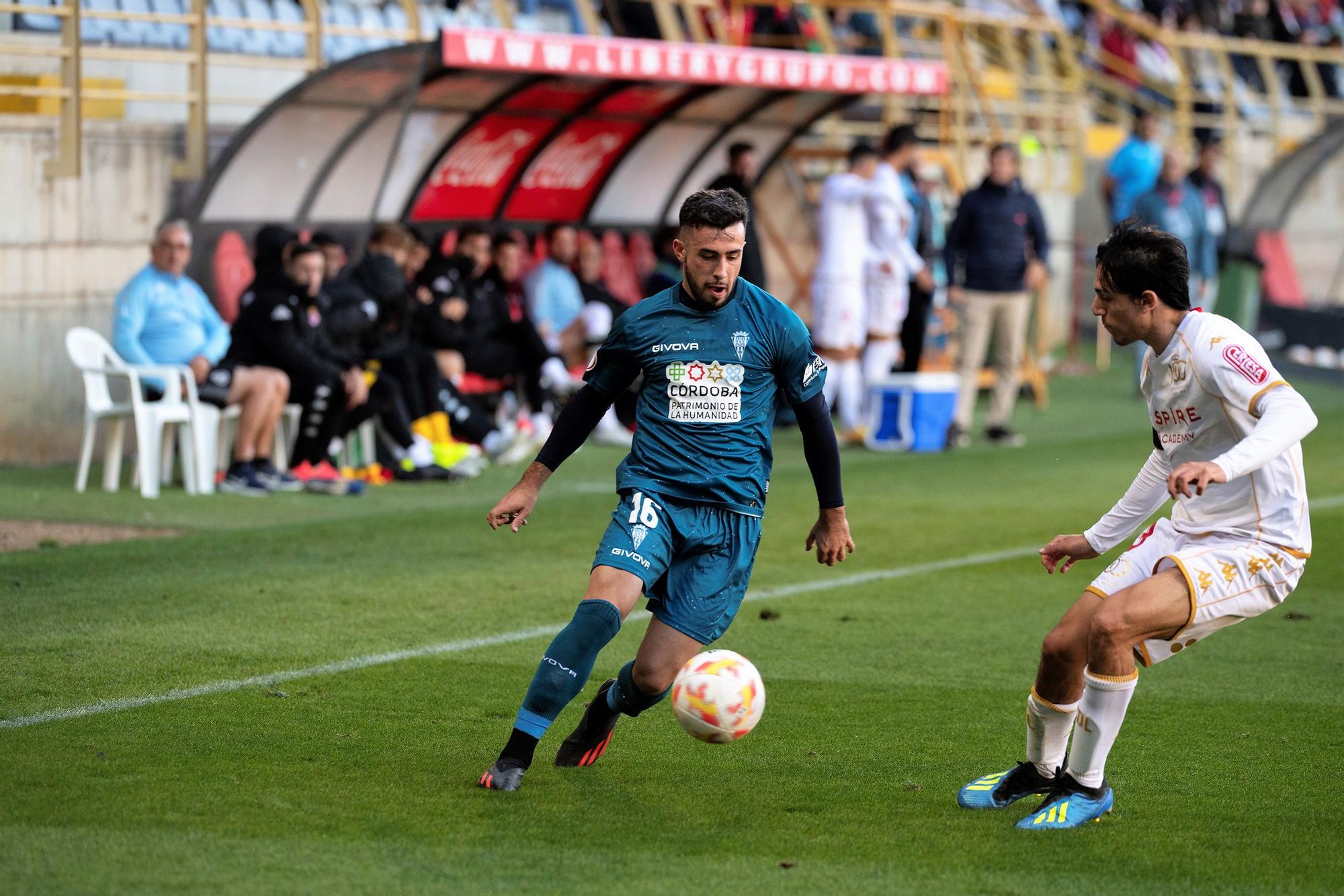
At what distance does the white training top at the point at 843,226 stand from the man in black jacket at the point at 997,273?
713 millimetres

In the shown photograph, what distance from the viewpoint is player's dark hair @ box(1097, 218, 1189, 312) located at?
4996mm

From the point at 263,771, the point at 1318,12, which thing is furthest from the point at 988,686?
Result: the point at 1318,12

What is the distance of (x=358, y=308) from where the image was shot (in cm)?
1236

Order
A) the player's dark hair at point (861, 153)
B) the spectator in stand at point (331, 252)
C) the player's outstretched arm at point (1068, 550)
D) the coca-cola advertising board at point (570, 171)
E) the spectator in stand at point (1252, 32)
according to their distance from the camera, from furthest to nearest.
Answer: the spectator in stand at point (1252, 32), the coca-cola advertising board at point (570, 171), the player's dark hair at point (861, 153), the spectator in stand at point (331, 252), the player's outstretched arm at point (1068, 550)

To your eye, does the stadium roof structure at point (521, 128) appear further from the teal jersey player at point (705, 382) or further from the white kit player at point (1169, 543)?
the white kit player at point (1169, 543)

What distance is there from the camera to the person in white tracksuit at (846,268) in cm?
1480

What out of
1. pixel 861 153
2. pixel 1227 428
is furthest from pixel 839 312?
pixel 1227 428

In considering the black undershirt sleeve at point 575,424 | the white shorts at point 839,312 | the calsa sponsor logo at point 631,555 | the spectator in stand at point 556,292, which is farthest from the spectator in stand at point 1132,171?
the calsa sponsor logo at point 631,555

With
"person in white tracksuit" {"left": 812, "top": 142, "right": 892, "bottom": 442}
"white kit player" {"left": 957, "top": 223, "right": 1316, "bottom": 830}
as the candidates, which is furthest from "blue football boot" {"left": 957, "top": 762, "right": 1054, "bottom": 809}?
"person in white tracksuit" {"left": 812, "top": 142, "right": 892, "bottom": 442}

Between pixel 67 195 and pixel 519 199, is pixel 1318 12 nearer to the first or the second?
pixel 519 199

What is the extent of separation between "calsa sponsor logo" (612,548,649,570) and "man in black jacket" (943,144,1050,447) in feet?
31.7

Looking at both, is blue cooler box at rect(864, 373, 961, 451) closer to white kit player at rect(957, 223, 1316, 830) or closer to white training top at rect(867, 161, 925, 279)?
white training top at rect(867, 161, 925, 279)

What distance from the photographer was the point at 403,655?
7188 millimetres

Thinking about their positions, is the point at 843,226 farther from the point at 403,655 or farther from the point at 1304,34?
the point at 1304,34
